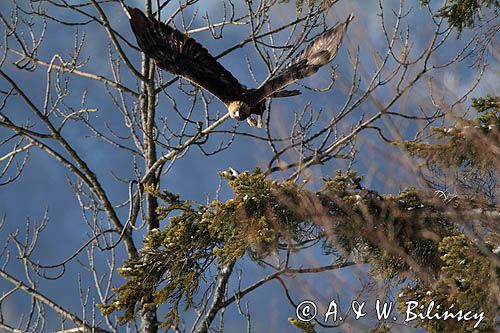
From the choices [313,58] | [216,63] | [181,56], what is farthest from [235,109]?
[313,58]

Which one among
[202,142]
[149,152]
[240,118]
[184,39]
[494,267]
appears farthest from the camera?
[149,152]

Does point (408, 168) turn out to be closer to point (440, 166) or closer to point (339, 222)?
point (339, 222)

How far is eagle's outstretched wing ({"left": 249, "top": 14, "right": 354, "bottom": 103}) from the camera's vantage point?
16.3 ft

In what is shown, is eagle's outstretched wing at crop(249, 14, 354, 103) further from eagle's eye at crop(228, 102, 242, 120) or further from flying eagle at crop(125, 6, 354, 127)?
eagle's eye at crop(228, 102, 242, 120)

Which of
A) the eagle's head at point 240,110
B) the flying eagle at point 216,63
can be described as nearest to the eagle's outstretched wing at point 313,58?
the flying eagle at point 216,63

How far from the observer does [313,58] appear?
5059 millimetres

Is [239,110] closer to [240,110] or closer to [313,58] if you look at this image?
[240,110]

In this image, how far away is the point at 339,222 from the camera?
178 inches

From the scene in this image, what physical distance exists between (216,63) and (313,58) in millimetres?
1071

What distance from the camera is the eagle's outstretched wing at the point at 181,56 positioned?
5254 millimetres

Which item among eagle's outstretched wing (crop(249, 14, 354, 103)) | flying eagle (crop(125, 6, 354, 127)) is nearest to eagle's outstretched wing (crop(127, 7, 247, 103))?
flying eagle (crop(125, 6, 354, 127))

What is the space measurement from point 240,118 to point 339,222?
1.79 metres

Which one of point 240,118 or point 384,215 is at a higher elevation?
point 240,118

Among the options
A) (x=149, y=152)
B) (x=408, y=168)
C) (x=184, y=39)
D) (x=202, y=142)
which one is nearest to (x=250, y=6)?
(x=184, y=39)
